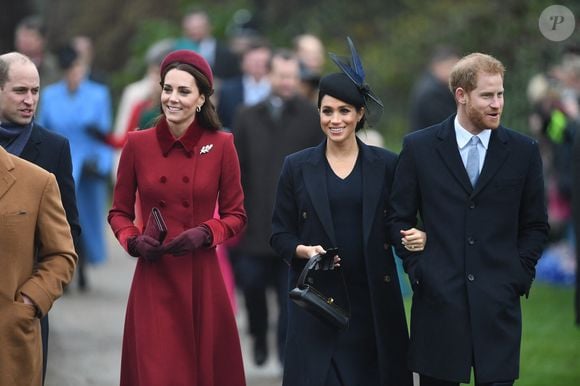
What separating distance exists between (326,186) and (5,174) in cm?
180

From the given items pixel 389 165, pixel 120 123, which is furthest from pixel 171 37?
pixel 389 165

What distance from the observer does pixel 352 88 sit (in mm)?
7762

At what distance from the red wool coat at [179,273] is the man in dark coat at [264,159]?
3.23 meters

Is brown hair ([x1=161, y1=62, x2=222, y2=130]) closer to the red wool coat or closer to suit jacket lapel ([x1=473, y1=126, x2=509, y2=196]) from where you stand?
the red wool coat

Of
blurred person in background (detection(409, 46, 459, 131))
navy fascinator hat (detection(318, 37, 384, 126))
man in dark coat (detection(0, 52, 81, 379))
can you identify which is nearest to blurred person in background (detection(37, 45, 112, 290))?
blurred person in background (detection(409, 46, 459, 131))

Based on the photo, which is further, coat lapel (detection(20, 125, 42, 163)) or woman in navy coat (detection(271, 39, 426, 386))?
woman in navy coat (detection(271, 39, 426, 386))

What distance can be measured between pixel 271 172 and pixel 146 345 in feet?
12.1

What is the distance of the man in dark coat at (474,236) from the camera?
24.3ft

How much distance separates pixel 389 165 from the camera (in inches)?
307

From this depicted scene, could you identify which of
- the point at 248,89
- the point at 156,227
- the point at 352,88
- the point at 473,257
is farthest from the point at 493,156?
the point at 248,89

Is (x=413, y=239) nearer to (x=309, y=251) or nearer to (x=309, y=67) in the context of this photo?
(x=309, y=251)

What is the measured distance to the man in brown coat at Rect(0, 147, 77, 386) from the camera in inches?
262

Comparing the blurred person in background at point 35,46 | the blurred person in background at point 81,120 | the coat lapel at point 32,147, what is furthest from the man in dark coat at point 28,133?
the blurred person in background at point 35,46

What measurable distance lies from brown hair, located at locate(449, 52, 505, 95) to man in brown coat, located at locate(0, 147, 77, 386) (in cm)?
211
